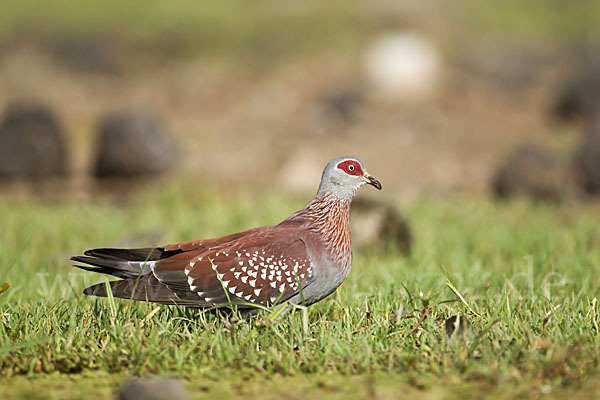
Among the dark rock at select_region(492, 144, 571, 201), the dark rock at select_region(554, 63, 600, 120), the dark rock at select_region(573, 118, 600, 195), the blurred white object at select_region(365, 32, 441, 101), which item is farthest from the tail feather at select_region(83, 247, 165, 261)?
the blurred white object at select_region(365, 32, 441, 101)

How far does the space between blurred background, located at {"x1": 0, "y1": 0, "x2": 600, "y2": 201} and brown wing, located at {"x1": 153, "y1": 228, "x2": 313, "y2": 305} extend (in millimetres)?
7886

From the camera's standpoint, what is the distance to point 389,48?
24.5 meters

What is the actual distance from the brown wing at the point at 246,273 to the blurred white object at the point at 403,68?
62.2 feet

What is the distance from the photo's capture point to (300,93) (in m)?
22.8

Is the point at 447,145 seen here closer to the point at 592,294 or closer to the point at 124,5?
the point at 592,294

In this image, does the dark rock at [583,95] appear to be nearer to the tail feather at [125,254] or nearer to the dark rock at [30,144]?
the dark rock at [30,144]

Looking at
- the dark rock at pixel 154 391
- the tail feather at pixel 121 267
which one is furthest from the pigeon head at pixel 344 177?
the dark rock at pixel 154 391

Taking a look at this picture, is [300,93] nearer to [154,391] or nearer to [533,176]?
[533,176]

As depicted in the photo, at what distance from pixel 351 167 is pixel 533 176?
7671mm

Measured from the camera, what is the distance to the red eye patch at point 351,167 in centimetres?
403

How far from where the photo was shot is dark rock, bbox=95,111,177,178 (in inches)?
475

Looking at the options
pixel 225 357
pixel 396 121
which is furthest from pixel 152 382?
pixel 396 121

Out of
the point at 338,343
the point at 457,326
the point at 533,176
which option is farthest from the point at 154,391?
the point at 533,176

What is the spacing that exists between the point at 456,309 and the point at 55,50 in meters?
25.1
